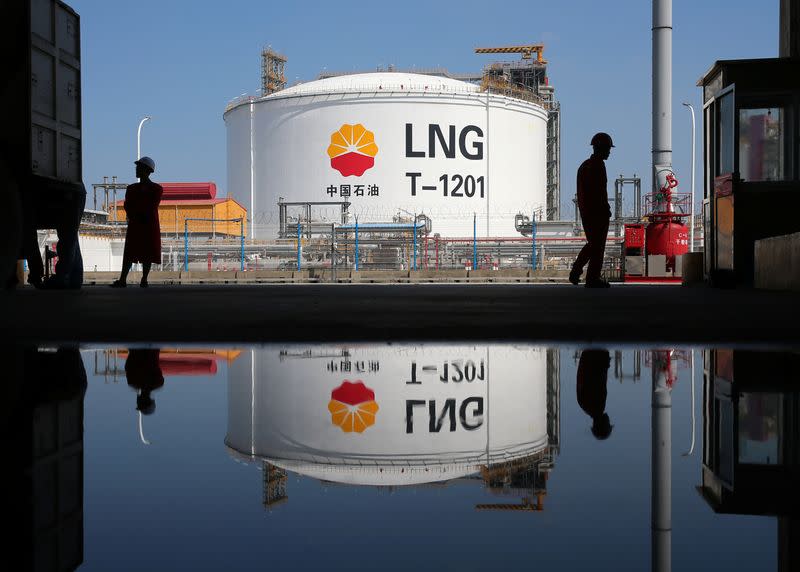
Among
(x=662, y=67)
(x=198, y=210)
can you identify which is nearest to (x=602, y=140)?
(x=662, y=67)

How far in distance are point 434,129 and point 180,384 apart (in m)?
35.5

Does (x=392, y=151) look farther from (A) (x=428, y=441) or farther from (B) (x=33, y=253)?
(A) (x=428, y=441)

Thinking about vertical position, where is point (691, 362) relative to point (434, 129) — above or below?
below

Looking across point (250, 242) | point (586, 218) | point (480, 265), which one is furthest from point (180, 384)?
point (250, 242)

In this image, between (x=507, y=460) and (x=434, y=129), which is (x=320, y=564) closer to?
(x=507, y=460)

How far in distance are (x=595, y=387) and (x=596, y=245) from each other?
692 cm

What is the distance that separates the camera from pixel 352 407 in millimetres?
1907

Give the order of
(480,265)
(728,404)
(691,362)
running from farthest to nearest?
(480,265)
(691,362)
(728,404)

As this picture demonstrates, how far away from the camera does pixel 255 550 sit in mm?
911

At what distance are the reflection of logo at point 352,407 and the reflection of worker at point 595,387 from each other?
0.45 meters

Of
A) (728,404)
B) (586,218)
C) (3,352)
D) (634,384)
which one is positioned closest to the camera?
(728,404)

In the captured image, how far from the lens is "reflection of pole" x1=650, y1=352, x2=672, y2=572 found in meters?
0.89

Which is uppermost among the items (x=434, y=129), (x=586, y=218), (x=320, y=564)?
(x=434, y=129)

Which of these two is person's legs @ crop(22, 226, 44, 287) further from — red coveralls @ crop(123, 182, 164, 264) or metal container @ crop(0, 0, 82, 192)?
red coveralls @ crop(123, 182, 164, 264)
